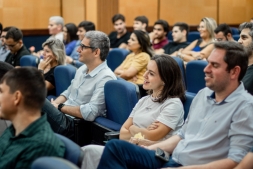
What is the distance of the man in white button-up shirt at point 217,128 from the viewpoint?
270cm

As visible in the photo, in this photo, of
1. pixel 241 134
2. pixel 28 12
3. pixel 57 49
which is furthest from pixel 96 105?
pixel 28 12

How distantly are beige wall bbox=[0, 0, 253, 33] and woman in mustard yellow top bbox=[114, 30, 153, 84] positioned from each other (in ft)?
11.8

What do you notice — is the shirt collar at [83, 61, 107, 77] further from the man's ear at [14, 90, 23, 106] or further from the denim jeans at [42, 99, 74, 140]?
the man's ear at [14, 90, 23, 106]

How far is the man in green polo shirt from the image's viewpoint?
2.23m

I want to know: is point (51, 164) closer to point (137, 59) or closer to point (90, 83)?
point (90, 83)

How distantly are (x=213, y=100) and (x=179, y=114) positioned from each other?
483mm

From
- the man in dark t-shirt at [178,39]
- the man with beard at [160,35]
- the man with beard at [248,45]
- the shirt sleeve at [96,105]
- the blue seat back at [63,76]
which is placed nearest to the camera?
the man with beard at [248,45]

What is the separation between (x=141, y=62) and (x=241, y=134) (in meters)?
3.39

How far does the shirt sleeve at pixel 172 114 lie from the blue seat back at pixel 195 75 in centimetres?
148

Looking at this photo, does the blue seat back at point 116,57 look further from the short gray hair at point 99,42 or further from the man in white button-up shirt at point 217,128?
the man in white button-up shirt at point 217,128

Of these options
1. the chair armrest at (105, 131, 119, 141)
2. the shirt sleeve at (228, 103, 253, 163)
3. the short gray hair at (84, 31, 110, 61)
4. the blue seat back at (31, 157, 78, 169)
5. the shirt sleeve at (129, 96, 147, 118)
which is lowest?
the chair armrest at (105, 131, 119, 141)

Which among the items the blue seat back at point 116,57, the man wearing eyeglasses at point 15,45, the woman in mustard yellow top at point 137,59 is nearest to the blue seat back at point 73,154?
the woman in mustard yellow top at point 137,59

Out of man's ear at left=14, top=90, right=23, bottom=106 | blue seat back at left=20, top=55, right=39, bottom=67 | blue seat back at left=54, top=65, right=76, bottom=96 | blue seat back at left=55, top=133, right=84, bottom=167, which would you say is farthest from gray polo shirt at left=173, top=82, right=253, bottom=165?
blue seat back at left=20, top=55, right=39, bottom=67

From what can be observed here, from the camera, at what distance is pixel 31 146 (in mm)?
2236
